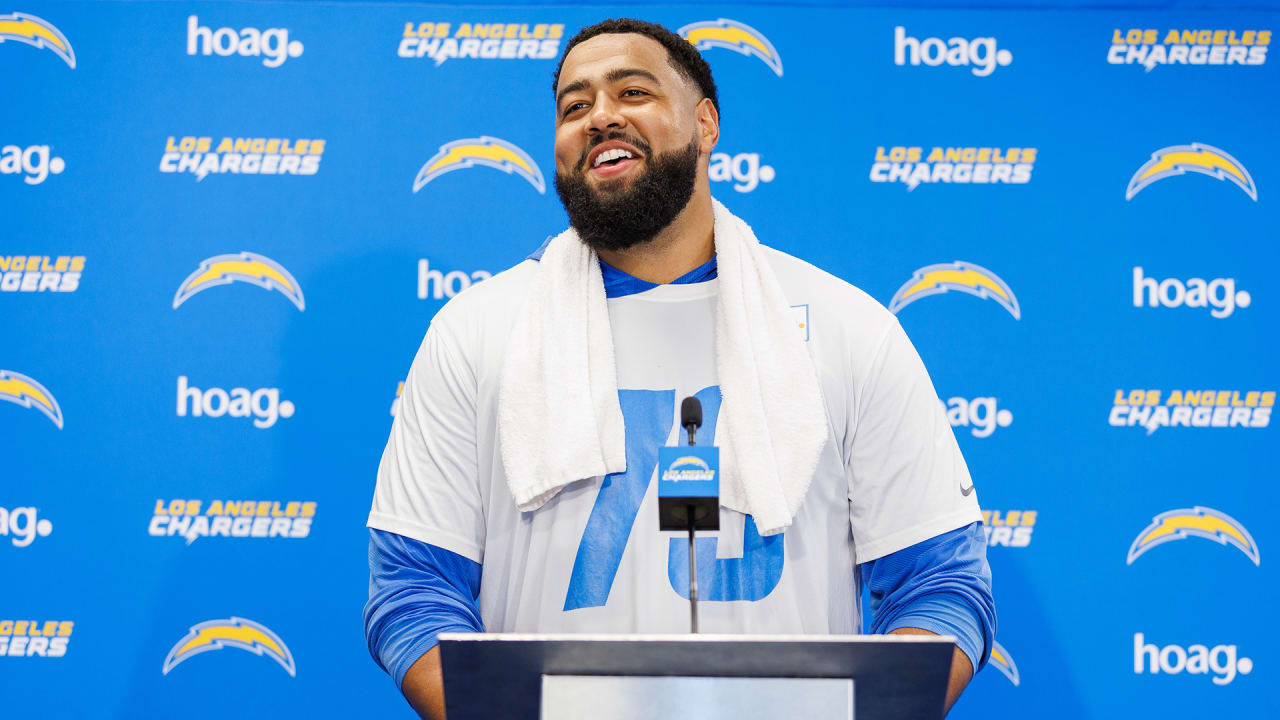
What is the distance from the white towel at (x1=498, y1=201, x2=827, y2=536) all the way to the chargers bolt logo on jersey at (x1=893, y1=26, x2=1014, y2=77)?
1.50 metres

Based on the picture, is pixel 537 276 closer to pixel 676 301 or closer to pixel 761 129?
pixel 676 301

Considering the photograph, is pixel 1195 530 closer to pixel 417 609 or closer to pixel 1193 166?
pixel 1193 166

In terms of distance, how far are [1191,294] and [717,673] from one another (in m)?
2.67

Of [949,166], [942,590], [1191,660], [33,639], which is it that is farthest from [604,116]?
[1191,660]

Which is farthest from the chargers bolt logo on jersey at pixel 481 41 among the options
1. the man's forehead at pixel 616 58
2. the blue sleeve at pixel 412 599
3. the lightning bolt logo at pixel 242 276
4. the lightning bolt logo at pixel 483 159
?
the blue sleeve at pixel 412 599

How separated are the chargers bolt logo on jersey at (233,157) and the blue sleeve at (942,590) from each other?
7.04ft

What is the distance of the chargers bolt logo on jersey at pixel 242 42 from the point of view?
3.24 m

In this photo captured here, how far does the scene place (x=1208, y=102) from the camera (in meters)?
3.35

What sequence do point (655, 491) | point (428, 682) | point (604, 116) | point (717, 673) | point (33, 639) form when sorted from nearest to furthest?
point (717, 673)
point (428, 682)
point (655, 491)
point (604, 116)
point (33, 639)

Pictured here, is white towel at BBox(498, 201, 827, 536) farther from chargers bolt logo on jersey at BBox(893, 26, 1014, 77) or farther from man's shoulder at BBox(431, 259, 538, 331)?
chargers bolt logo on jersey at BBox(893, 26, 1014, 77)

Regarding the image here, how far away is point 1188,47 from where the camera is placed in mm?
3354

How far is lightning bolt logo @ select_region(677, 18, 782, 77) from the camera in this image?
3295 mm

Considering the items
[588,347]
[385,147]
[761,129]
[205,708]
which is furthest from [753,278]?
[205,708]

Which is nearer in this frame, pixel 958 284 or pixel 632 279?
pixel 632 279
